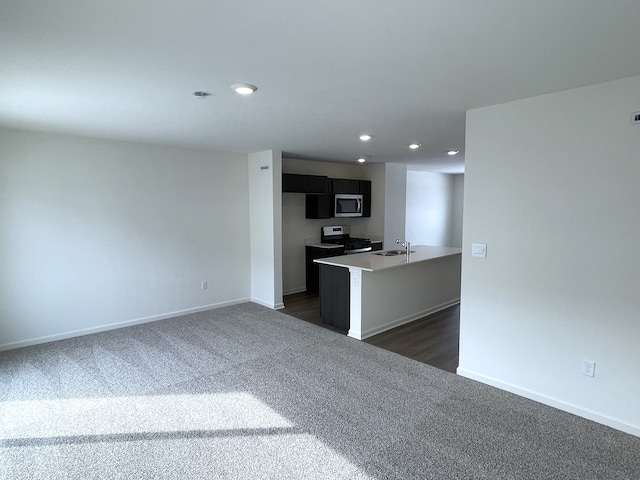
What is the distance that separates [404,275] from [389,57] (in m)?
3.39

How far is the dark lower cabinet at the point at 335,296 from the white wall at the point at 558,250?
5.20ft

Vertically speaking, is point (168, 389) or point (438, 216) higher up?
point (438, 216)

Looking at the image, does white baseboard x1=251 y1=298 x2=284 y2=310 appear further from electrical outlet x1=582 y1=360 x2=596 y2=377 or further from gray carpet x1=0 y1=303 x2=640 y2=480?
electrical outlet x1=582 y1=360 x2=596 y2=377

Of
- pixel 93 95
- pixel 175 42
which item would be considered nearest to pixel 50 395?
pixel 93 95

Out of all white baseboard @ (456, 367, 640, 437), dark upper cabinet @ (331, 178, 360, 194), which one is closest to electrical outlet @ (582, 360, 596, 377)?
white baseboard @ (456, 367, 640, 437)

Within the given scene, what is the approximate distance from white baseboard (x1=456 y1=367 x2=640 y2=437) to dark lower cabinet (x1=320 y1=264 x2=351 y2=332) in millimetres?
1588

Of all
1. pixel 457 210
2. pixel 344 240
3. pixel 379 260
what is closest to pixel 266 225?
pixel 379 260

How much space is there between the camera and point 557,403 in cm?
288

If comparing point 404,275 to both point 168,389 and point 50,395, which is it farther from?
point 50,395

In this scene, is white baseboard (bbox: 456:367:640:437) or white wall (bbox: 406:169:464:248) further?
white wall (bbox: 406:169:464:248)

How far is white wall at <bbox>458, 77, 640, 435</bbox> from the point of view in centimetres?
254

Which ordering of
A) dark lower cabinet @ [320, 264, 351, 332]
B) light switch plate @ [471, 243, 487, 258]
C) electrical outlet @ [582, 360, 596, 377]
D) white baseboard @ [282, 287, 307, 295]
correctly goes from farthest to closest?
1. white baseboard @ [282, 287, 307, 295]
2. dark lower cabinet @ [320, 264, 351, 332]
3. light switch plate @ [471, 243, 487, 258]
4. electrical outlet @ [582, 360, 596, 377]

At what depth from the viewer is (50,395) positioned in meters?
3.11

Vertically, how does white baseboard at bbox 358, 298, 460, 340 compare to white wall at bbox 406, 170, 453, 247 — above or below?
below
